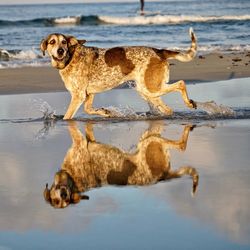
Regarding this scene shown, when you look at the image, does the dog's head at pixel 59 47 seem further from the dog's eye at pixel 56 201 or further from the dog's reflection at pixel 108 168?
the dog's eye at pixel 56 201

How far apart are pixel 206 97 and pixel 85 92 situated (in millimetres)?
2170

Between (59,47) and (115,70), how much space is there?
0.72 metres

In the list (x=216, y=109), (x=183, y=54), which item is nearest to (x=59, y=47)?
(x=183, y=54)

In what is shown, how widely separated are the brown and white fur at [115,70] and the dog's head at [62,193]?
10.5 ft

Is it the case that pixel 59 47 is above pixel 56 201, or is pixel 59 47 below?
above

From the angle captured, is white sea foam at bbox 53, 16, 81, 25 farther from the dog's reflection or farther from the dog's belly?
the dog's reflection

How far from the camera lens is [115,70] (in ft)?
29.3

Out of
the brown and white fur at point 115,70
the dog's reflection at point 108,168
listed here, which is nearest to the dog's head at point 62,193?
the dog's reflection at point 108,168

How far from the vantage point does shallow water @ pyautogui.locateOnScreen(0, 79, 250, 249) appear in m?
4.35

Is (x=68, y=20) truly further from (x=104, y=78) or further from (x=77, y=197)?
(x=77, y=197)

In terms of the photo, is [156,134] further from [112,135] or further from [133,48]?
[133,48]

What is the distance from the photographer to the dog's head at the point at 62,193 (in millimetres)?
5070

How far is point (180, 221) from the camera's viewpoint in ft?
15.2

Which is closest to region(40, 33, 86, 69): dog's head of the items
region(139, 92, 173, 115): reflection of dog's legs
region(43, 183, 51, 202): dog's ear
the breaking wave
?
region(139, 92, 173, 115): reflection of dog's legs
